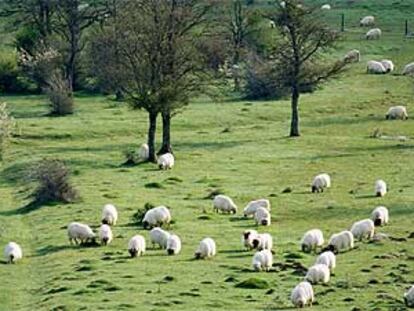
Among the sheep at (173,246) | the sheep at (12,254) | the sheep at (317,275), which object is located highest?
the sheep at (317,275)

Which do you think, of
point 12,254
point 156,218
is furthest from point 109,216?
point 12,254

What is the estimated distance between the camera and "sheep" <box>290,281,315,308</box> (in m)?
36.0

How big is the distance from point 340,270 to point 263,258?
8.03 ft

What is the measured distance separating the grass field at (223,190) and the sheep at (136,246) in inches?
12.3

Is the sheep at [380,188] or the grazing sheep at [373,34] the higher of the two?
the grazing sheep at [373,34]

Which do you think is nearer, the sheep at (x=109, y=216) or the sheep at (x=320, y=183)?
the sheep at (x=109, y=216)

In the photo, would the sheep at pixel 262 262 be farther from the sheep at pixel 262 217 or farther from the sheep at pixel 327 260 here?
the sheep at pixel 262 217

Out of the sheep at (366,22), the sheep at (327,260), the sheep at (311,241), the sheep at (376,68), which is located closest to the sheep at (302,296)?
the sheep at (327,260)

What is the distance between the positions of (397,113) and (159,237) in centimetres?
4098

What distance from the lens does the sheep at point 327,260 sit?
4097 centimetres

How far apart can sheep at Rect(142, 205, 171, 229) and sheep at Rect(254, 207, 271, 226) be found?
136 inches

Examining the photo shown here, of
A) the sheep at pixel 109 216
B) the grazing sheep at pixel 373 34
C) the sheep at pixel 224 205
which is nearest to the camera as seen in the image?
the sheep at pixel 109 216

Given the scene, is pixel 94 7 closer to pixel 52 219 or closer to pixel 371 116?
pixel 371 116

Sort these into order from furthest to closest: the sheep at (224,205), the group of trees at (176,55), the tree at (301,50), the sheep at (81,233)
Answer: the tree at (301,50) → the group of trees at (176,55) → the sheep at (224,205) → the sheep at (81,233)
